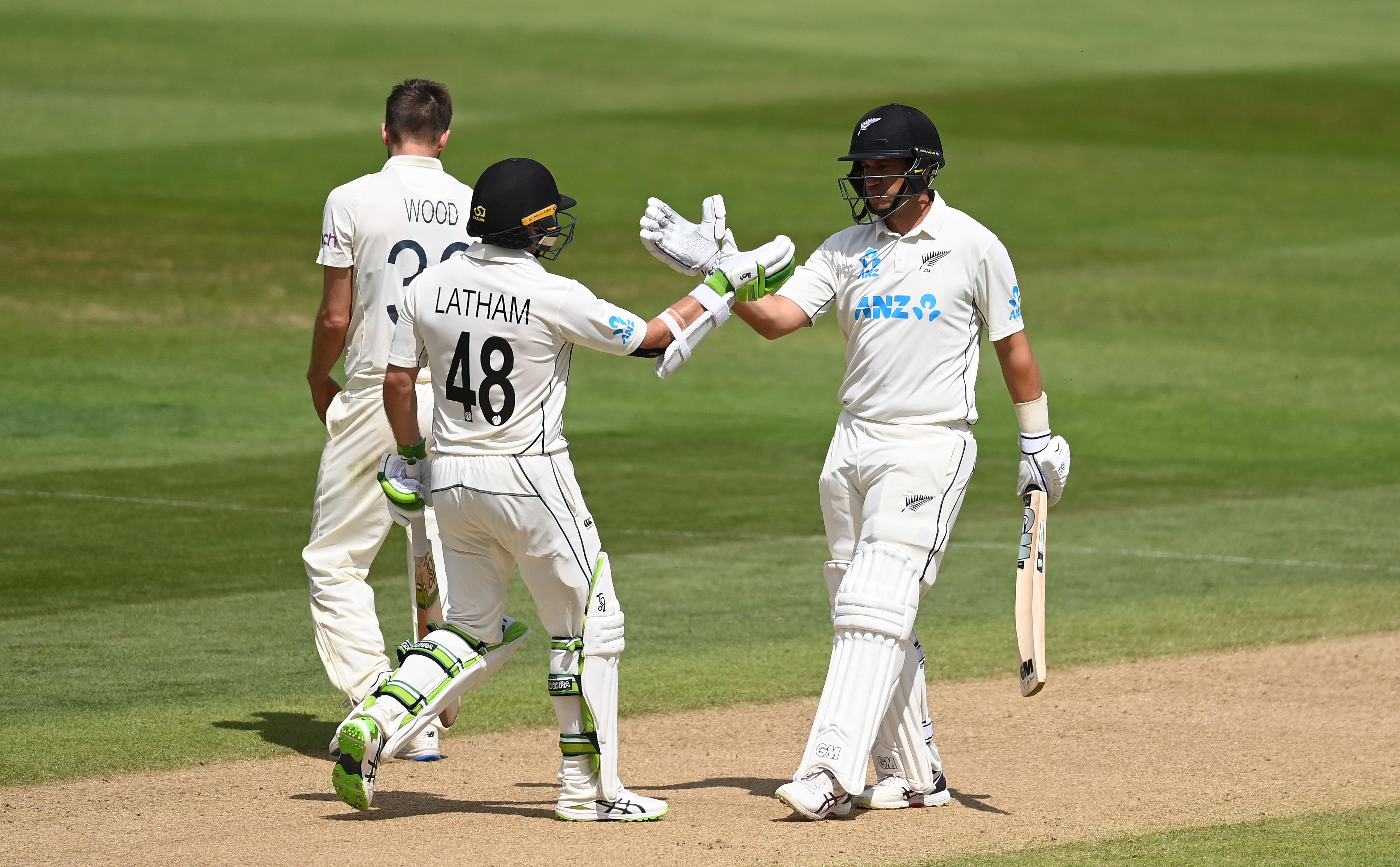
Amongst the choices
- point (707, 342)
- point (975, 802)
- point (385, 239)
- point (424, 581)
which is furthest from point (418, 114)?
point (707, 342)

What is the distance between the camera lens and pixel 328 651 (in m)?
8.18

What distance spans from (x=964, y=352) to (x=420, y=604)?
2.57 metres

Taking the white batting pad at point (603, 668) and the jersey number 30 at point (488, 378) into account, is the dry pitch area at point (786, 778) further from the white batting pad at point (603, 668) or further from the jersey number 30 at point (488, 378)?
the jersey number 30 at point (488, 378)

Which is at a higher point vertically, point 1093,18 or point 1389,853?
point 1093,18

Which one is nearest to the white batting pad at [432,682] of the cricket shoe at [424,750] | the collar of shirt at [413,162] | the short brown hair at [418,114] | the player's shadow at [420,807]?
the player's shadow at [420,807]

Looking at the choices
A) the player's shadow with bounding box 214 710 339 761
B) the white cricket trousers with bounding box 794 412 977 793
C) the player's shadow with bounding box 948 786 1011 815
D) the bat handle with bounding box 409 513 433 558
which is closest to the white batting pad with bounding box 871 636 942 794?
the white cricket trousers with bounding box 794 412 977 793

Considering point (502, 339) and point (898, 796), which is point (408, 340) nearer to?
point (502, 339)

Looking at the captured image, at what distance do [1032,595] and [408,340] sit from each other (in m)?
2.47

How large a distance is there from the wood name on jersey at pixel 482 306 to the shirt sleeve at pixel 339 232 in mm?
1451

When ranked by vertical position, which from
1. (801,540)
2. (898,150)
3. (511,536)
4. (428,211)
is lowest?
(801,540)

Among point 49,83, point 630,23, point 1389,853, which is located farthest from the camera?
point 630,23

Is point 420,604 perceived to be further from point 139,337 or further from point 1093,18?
point 1093,18

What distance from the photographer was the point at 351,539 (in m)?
8.31

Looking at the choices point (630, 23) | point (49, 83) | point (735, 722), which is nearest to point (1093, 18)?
point (630, 23)
